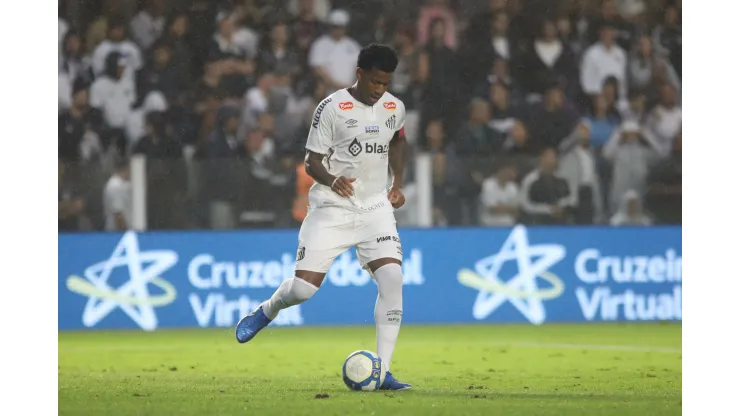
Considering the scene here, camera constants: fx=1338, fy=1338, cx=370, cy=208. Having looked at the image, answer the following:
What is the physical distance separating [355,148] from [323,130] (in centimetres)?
24

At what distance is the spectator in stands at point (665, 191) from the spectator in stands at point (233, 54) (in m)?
4.80

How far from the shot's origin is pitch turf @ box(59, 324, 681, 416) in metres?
7.95

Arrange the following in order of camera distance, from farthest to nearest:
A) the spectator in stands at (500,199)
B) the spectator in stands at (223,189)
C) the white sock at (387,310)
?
the spectator in stands at (500,199)
the spectator in stands at (223,189)
the white sock at (387,310)

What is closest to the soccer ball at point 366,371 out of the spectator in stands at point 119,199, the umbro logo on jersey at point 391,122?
the umbro logo on jersey at point 391,122

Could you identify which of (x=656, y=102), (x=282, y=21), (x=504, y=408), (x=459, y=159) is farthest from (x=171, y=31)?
(x=504, y=408)

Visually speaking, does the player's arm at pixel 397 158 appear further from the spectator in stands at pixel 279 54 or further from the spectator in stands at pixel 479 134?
the spectator in stands at pixel 279 54

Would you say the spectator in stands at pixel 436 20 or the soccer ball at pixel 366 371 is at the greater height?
the spectator in stands at pixel 436 20

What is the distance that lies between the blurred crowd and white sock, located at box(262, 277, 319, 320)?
5502 mm

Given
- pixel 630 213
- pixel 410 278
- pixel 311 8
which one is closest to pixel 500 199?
pixel 410 278

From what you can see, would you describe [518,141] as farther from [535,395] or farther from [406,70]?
[535,395]

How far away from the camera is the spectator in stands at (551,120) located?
1529 cm
